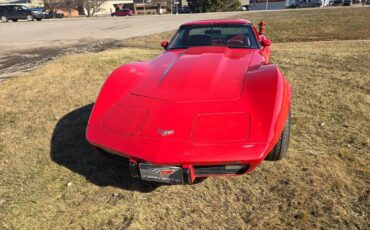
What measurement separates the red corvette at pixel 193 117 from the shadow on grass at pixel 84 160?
1.31 ft

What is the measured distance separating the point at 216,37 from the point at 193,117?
2362 millimetres

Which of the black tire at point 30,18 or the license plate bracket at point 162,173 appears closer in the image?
the license plate bracket at point 162,173

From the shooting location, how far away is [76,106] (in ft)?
17.1

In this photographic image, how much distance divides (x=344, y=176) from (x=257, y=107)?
1.09 m

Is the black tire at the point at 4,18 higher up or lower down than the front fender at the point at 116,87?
lower down

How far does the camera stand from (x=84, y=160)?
11.9 ft

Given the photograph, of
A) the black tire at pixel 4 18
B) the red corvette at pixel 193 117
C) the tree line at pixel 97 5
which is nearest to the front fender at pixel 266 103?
the red corvette at pixel 193 117

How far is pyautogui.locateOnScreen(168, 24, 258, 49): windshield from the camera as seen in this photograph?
465 cm

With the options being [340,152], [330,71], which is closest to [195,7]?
[330,71]

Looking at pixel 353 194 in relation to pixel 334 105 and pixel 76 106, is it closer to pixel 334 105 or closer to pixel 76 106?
pixel 334 105

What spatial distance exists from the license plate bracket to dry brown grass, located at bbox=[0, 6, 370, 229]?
317 millimetres

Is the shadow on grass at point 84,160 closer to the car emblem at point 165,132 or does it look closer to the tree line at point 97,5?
the car emblem at point 165,132

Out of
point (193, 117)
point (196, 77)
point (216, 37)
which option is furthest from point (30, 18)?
point (193, 117)

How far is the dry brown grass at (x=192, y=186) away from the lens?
8.68 feet
